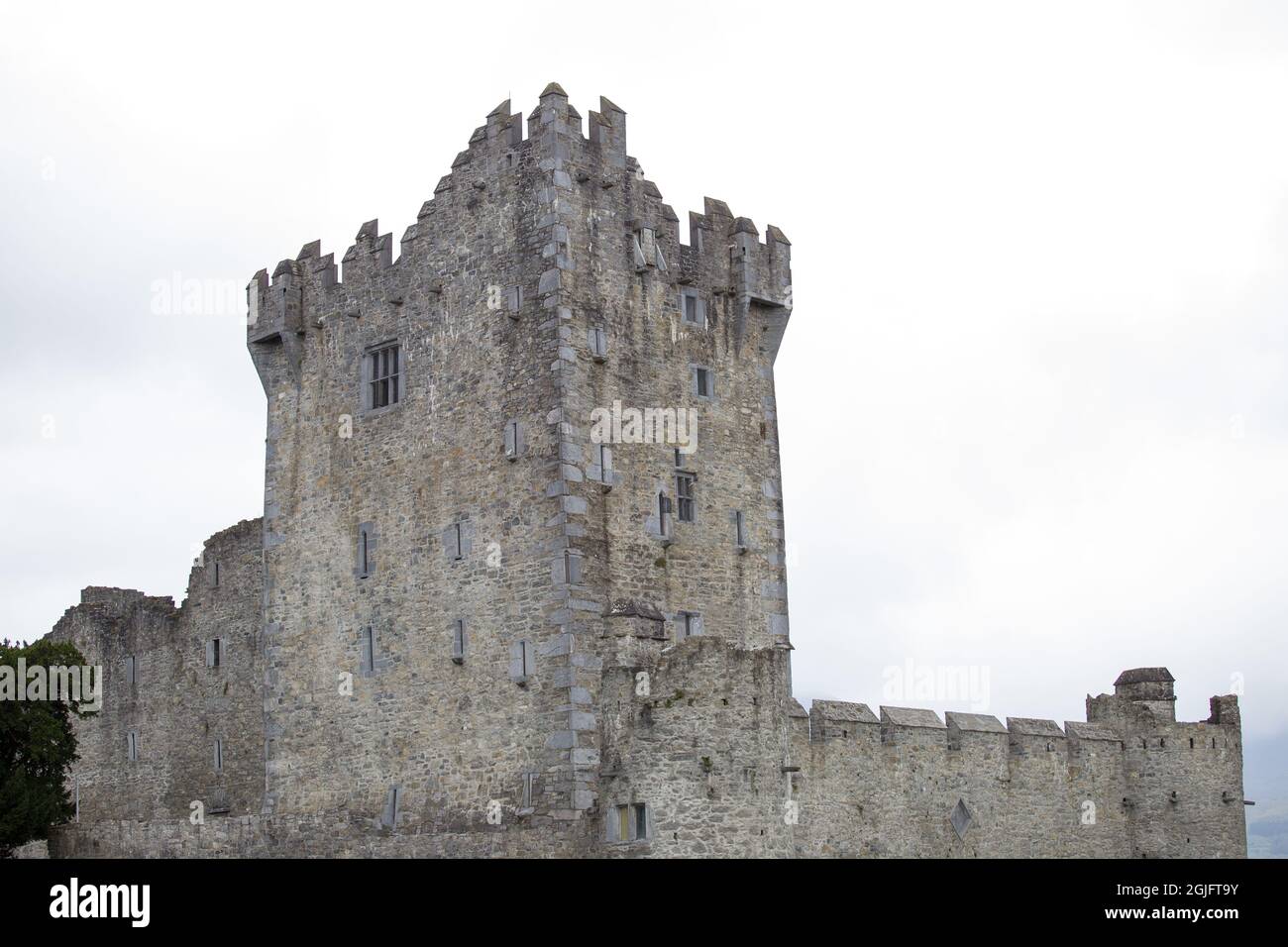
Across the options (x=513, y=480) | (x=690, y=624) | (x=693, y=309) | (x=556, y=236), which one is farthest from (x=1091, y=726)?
(x=556, y=236)

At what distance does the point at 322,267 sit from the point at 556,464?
9.04m

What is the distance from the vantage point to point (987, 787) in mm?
37375

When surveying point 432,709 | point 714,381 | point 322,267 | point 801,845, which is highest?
point 322,267

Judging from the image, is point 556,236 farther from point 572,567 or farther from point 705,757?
point 705,757

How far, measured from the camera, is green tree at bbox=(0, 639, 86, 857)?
39.6 meters

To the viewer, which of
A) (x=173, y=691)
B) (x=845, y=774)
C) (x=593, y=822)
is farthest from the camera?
(x=173, y=691)

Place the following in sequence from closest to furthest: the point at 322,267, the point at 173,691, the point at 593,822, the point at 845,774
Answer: the point at 593,822 → the point at 845,774 → the point at 322,267 → the point at 173,691

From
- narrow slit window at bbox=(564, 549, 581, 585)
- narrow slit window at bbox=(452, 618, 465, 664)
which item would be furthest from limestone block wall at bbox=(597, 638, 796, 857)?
narrow slit window at bbox=(452, 618, 465, 664)

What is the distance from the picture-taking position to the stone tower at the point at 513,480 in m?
33.9

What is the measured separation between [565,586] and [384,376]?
736 centimetres

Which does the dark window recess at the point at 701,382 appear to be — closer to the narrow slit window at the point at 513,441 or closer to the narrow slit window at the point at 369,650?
the narrow slit window at the point at 513,441

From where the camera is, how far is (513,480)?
3481cm

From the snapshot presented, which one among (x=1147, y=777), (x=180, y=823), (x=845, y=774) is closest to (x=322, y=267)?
(x=180, y=823)
